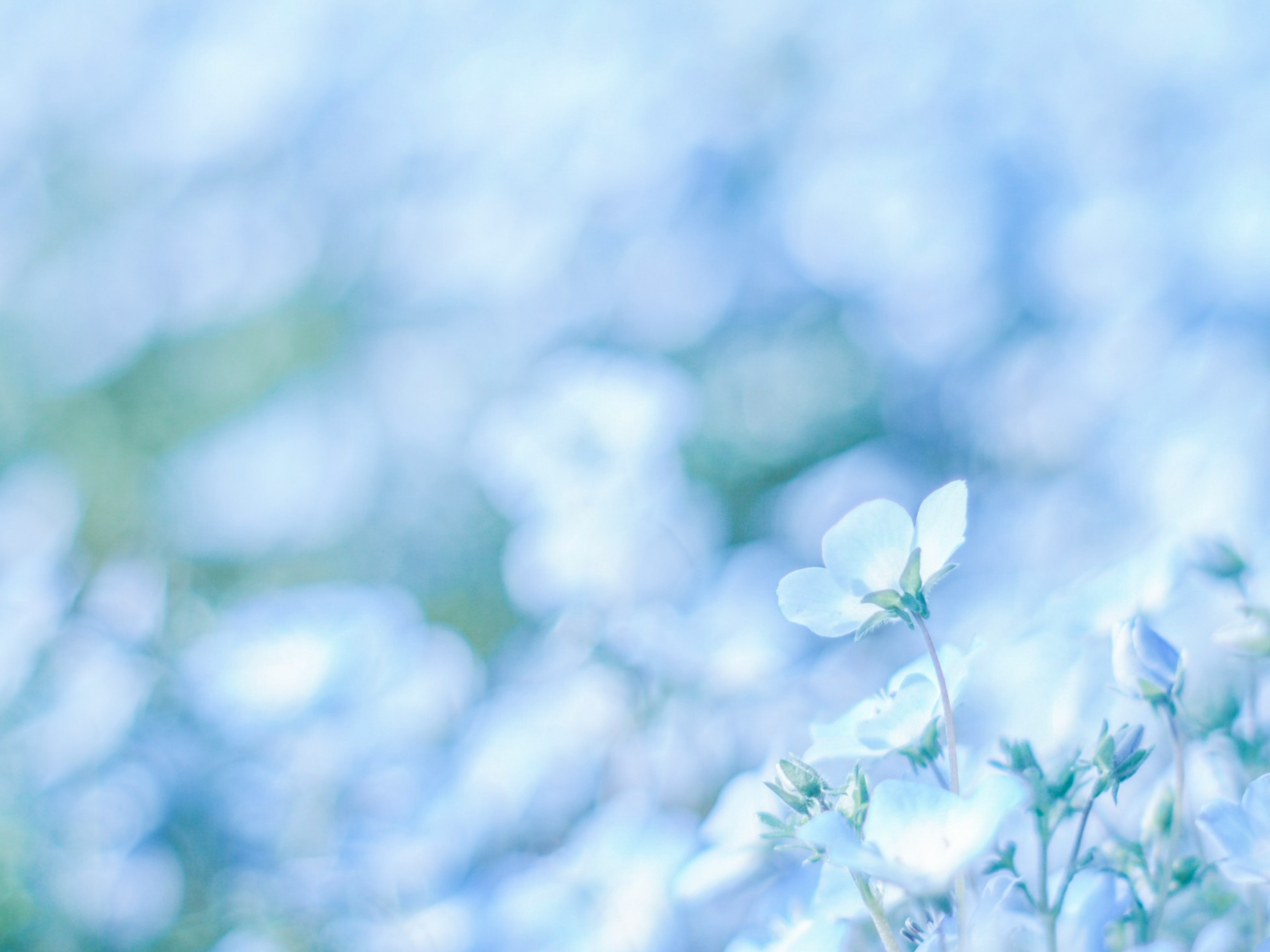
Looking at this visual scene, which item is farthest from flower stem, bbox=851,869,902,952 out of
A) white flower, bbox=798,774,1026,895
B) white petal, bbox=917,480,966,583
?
white petal, bbox=917,480,966,583

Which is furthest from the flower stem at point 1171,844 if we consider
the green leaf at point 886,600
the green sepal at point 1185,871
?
the green leaf at point 886,600

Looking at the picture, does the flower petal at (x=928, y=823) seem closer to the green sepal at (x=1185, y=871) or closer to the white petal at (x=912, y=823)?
the white petal at (x=912, y=823)

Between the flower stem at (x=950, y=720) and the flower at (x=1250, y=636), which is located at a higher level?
the flower stem at (x=950, y=720)

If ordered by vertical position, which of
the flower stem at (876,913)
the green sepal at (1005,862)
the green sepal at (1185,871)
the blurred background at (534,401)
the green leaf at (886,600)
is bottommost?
the blurred background at (534,401)

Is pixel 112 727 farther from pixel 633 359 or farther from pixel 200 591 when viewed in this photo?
pixel 633 359

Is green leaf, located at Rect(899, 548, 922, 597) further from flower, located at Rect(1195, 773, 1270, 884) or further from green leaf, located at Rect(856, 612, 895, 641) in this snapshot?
flower, located at Rect(1195, 773, 1270, 884)

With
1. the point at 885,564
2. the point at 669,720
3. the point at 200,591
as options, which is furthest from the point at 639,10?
the point at 885,564

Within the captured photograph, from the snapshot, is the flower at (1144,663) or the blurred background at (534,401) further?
the blurred background at (534,401)
